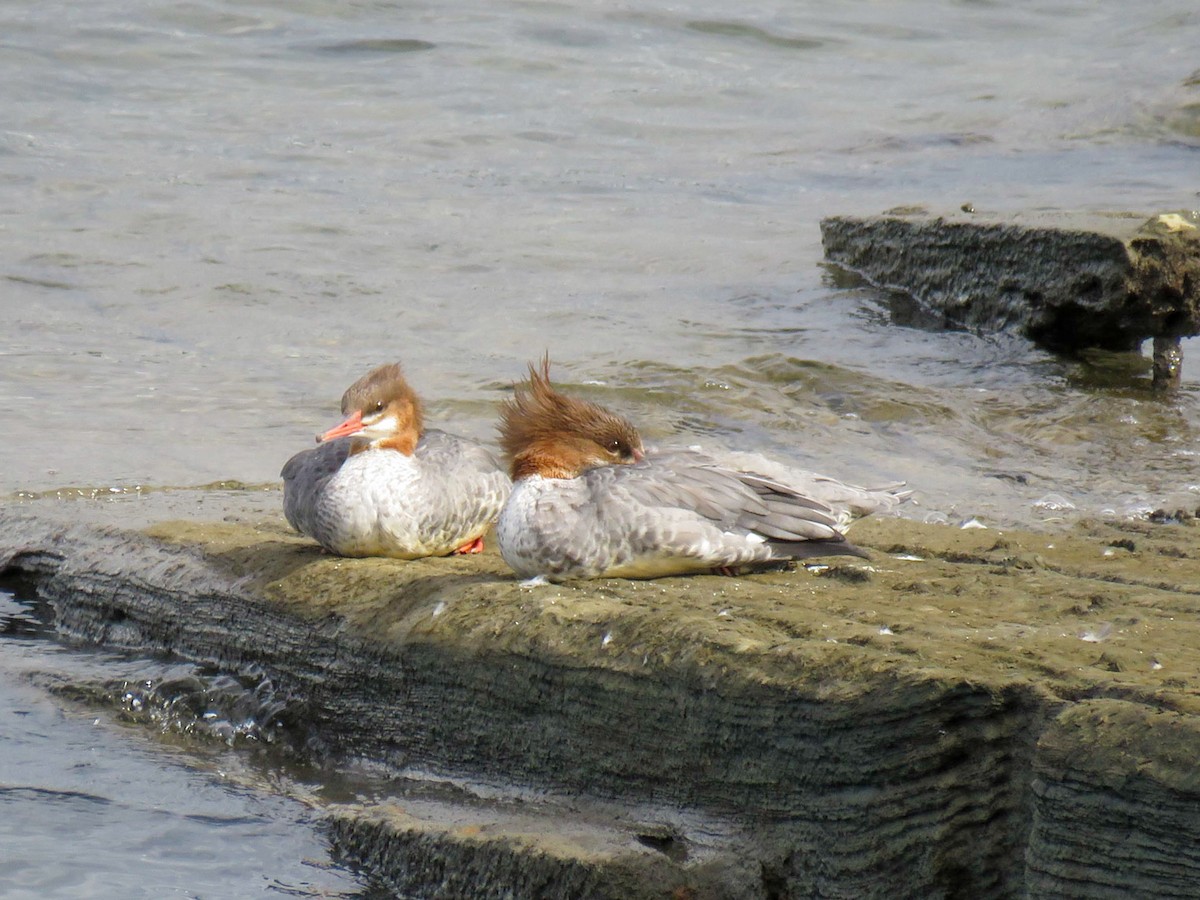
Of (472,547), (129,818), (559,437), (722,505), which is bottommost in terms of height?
(129,818)

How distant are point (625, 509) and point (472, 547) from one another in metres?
0.93

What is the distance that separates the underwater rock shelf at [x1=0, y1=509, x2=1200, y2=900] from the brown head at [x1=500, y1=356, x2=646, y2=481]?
0.33 m

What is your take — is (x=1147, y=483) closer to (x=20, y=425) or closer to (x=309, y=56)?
(x=20, y=425)

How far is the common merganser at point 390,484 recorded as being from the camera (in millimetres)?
4227

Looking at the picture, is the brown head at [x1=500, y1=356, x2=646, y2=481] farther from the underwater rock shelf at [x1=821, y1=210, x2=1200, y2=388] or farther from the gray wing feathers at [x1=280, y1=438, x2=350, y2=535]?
the underwater rock shelf at [x1=821, y1=210, x2=1200, y2=388]

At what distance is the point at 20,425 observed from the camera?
6.98m

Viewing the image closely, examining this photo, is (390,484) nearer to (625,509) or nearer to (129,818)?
(625,509)

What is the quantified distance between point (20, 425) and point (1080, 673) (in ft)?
18.4

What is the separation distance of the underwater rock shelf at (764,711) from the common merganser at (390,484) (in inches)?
4.2

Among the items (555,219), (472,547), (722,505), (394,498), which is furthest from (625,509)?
(555,219)

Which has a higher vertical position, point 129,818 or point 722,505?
point 722,505

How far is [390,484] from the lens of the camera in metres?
4.28

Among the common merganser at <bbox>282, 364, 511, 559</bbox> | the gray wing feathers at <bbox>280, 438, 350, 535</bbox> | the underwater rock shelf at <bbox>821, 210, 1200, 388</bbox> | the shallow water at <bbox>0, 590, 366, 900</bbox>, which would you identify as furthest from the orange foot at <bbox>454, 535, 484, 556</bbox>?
the underwater rock shelf at <bbox>821, 210, 1200, 388</bbox>

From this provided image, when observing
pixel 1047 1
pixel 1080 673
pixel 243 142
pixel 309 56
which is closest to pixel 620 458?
pixel 1080 673
